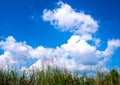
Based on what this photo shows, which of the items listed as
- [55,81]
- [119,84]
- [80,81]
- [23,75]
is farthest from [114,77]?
[23,75]

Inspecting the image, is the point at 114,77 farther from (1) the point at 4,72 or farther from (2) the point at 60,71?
(1) the point at 4,72

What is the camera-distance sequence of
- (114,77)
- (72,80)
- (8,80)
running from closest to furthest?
(8,80)
(72,80)
(114,77)

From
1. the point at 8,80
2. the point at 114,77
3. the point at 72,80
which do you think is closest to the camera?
the point at 8,80

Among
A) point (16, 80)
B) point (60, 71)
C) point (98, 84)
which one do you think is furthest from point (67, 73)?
point (16, 80)

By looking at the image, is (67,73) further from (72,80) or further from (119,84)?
(119,84)

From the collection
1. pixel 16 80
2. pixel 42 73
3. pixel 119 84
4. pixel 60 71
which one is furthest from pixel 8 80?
pixel 119 84

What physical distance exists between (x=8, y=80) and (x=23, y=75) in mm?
709

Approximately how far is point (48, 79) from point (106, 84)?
9.83 feet

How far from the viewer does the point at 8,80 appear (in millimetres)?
13594

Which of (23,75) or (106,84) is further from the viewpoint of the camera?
(106,84)

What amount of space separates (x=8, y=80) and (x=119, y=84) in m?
5.55

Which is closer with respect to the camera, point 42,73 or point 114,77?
point 42,73

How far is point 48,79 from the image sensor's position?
14203mm

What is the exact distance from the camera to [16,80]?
13602mm
